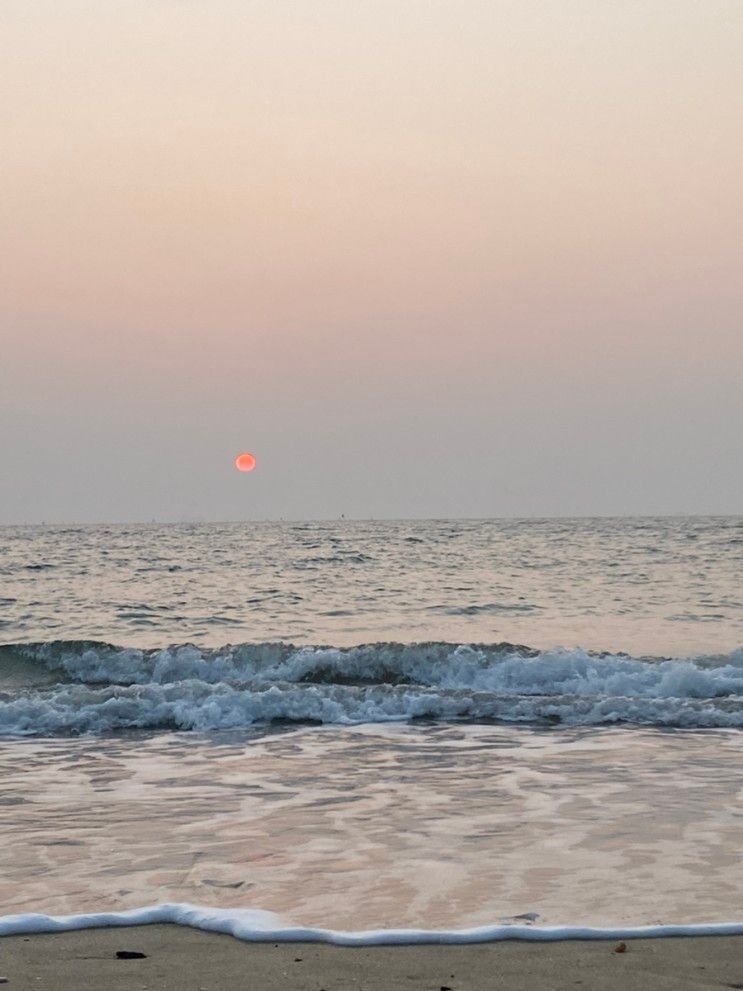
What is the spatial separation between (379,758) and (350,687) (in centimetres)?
395

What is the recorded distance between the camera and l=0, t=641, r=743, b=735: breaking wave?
1307 centimetres

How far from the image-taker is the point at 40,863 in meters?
6.54

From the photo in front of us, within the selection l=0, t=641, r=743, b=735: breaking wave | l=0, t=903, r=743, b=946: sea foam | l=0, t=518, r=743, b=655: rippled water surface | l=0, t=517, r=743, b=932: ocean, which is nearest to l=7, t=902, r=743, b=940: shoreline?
l=0, t=903, r=743, b=946: sea foam

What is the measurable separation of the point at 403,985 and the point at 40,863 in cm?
299

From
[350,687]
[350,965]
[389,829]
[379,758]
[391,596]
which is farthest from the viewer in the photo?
[391,596]

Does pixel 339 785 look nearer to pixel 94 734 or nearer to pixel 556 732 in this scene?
pixel 556 732

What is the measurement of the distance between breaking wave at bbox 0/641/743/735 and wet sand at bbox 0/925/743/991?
7819 mm

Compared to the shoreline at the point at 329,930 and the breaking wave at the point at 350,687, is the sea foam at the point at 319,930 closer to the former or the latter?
the shoreline at the point at 329,930

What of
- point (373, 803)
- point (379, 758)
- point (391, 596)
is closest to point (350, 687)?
point (379, 758)

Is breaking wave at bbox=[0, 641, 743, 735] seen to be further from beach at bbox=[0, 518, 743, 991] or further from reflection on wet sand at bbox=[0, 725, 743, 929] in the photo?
reflection on wet sand at bbox=[0, 725, 743, 929]

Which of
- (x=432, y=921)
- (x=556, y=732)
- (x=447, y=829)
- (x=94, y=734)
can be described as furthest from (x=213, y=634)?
(x=432, y=921)

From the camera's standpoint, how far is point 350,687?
14391 mm

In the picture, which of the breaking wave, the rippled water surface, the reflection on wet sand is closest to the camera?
the reflection on wet sand

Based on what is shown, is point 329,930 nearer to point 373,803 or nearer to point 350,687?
point 373,803
